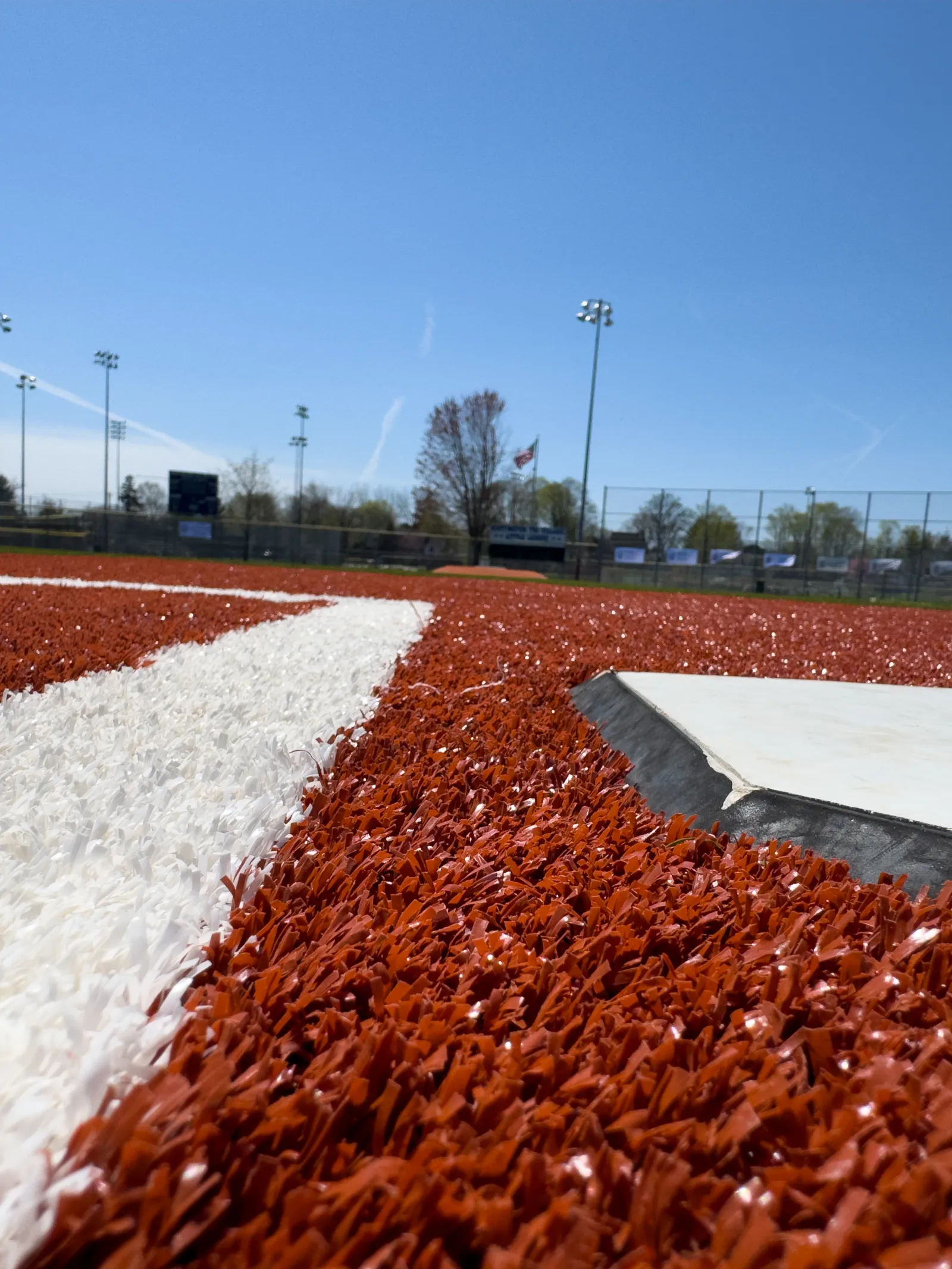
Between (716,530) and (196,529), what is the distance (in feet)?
69.8

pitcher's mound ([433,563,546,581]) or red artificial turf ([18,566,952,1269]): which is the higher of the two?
red artificial turf ([18,566,952,1269])

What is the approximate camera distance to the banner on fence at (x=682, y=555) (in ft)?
111

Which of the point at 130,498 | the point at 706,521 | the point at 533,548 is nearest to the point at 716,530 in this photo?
the point at 706,521

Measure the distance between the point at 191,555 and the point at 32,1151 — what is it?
117 ft

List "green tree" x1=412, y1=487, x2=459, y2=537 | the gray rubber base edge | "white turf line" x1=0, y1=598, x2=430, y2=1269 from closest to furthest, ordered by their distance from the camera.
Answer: "white turf line" x1=0, y1=598, x2=430, y2=1269, the gray rubber base edge, "green tree" x1=412, y1=487, x2=459, y2=537

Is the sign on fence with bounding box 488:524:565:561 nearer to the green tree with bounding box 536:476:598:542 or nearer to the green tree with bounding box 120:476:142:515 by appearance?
the green tree with bounding box 536:476:598:542

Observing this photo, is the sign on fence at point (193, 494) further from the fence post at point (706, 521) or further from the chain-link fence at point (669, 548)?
the fence post at point (706, 521)

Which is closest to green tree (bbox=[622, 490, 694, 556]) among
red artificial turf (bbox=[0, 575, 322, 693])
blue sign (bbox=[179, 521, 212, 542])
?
blue sign (bbox=[179, 521, 212, 542])

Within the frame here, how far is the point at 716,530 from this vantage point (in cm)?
3347

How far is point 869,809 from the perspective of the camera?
6.02 ft

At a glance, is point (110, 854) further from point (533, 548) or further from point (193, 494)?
point (193, 494)

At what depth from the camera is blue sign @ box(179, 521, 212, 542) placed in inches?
1375

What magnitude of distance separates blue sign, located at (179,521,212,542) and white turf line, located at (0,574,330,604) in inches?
1003

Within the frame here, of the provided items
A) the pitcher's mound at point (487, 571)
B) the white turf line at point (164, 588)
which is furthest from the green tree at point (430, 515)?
the white turf line at point (164, 588)
